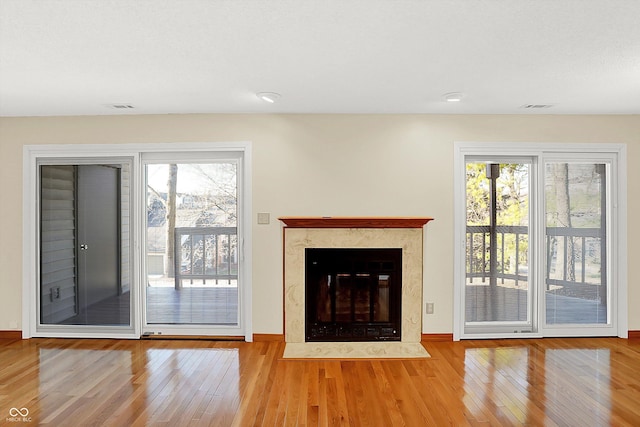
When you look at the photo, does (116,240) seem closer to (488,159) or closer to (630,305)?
(488,159)

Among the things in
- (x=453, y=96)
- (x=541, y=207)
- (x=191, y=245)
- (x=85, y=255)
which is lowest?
(x=85, y=255)

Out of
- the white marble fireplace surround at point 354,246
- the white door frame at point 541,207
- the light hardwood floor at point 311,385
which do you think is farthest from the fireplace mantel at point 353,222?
the light hardwood floor at point 311,385

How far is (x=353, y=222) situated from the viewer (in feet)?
13.1

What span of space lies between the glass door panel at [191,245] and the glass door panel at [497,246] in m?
2.62

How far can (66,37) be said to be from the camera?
7.43 ft

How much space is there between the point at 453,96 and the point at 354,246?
1.76 metres

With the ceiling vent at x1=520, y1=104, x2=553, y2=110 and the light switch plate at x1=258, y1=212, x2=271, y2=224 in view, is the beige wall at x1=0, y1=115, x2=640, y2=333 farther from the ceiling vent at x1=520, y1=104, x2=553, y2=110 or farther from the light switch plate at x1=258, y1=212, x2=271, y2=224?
the ceiling vent at x1=520, y1=104, x2=553, y2=110

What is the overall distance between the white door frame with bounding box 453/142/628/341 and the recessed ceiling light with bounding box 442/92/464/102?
25.8 inches

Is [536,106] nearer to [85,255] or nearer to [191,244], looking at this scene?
[191,244]

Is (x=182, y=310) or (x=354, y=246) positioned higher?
(x=354, y=246)

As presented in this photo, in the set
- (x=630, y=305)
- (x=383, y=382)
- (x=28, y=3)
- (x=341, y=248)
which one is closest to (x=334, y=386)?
(x=383, y=382)

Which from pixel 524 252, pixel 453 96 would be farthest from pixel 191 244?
pixel 524 252

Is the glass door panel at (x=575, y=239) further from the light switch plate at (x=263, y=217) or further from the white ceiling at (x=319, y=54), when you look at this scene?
the light switch plate at (x=263, y=217)

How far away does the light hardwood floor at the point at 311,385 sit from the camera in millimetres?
2572
